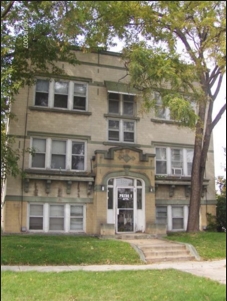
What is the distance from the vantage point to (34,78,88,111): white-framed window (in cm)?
1680

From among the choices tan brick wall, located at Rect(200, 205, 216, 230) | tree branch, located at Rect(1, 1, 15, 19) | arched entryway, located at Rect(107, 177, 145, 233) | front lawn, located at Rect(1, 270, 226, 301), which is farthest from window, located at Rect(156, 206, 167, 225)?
tree branch, located at Rect(1, 1, 15, 19)

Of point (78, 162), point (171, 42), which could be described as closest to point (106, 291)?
point (171, 42)

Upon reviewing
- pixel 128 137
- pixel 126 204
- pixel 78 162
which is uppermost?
pixel 128 137

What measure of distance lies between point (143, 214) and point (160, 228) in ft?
4.45

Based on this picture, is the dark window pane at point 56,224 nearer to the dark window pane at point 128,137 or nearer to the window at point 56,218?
the window at point 56,218

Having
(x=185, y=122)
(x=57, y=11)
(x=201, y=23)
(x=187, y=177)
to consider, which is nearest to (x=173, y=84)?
(x=185, y=122)

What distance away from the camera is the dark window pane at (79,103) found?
56.6 feet

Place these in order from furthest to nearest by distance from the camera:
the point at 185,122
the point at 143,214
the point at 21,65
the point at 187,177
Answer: the point at 187,177 → the point at 143,214 → the point at 21,65 → the point at 185,122

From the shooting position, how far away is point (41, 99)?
55.1 ft

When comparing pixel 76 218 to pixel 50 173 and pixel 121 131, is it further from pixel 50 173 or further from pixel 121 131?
pixel 121 131

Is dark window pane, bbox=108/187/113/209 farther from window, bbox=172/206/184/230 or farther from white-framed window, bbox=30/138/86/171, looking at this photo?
window, bbox=172/206/184/230

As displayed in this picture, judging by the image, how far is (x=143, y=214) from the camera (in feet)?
54.4

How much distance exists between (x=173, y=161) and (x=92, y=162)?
4.52 metres

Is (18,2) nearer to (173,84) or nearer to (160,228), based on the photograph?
(173,84)
